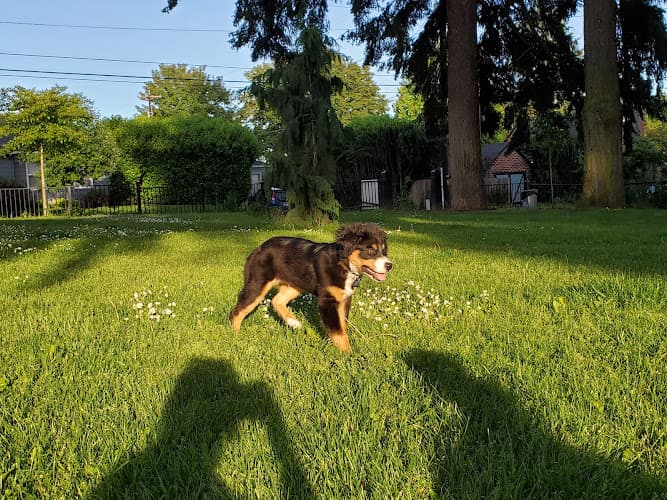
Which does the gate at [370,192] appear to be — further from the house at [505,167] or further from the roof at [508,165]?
the roof at [508,165]

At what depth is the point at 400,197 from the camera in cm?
2970

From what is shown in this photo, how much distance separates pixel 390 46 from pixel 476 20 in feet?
10.6

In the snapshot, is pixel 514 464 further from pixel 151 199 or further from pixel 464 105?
pixel 151 199

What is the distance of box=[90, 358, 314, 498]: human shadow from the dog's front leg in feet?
2.65

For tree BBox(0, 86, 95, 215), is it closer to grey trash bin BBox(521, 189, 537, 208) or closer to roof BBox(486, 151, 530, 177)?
grey trash bin BBox(521, 189, 537, 208)

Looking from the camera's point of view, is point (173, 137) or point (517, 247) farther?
point (173, 137)

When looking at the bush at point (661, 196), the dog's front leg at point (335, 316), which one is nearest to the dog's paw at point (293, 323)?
the dog's front leg at point (335, 316)

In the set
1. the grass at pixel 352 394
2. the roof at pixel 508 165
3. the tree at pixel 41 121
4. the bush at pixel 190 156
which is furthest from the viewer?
the roof at pixel 508 165

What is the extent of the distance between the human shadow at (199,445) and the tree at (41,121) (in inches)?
1002

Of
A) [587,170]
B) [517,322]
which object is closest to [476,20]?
[587,170]

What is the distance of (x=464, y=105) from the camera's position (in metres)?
18.1

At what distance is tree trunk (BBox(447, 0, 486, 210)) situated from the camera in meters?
18.0

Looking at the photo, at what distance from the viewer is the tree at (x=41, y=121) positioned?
82.4 ft

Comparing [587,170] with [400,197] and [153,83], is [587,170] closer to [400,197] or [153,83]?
[400,197]
